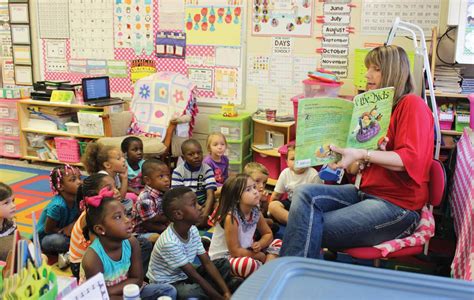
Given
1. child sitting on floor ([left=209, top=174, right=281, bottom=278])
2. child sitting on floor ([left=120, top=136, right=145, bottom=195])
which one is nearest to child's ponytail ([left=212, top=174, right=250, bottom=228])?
child sitting on floor ([left=209, top=174, right=281, bottom=278])

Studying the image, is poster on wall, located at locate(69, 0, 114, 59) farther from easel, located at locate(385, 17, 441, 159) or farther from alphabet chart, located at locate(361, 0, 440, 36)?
easel, located at locate(385, 17, 441, 159)

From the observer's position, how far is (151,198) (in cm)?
306

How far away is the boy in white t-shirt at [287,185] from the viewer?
3291 mm

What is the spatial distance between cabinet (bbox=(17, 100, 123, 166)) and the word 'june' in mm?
3127

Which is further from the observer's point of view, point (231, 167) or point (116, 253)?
point (231, 167)

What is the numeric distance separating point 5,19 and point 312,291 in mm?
5836

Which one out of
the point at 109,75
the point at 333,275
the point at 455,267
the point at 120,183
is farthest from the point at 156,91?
the point at 333,275

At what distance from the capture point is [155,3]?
4.88 metres

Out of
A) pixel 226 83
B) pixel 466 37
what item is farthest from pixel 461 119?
pixel 226 83

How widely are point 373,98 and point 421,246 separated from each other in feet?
2.23

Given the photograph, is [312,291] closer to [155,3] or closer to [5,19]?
[155,3]

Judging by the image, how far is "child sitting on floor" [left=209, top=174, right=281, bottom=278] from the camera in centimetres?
259

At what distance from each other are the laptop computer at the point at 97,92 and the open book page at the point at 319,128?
317cm

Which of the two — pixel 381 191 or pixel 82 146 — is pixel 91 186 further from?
pixel 82 146
